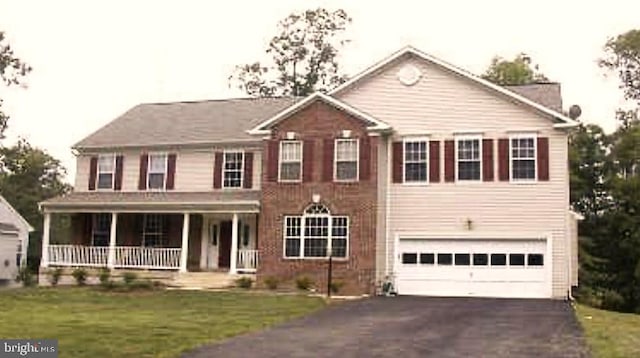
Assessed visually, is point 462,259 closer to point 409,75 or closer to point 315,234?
point 315,234

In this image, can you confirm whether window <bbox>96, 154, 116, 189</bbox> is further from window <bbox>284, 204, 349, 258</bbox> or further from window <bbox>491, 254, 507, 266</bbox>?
window <bbox>491, 254, 507, 266</bbox>

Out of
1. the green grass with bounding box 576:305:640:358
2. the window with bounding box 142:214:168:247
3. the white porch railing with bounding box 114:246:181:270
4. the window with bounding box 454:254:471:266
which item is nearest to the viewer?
the green grass with bounding box 576:305:640:358

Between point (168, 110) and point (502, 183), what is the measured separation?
647 inches

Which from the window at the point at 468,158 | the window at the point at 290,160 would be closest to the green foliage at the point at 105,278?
the window at the point at 290,160

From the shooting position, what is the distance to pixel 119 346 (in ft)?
39.7

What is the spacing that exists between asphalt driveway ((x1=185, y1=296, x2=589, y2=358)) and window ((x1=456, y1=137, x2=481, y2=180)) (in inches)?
239

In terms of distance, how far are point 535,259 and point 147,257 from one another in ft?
47.8

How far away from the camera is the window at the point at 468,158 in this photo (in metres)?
25.5

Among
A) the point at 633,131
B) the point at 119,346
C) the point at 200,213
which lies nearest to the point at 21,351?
the point at 119,346

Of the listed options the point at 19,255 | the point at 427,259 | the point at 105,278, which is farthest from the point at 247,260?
the point at 19,255

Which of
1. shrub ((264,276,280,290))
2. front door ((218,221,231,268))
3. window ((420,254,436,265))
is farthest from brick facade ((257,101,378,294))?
front door ((218,221,231,268))

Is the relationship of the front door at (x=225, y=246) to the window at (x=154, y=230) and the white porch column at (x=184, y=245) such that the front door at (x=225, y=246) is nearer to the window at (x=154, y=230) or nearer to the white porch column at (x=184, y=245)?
the white porch column at (x=184, y=245)

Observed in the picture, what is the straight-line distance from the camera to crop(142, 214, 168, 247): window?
30031 mm

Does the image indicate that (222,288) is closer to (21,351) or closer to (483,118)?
(483,118)
